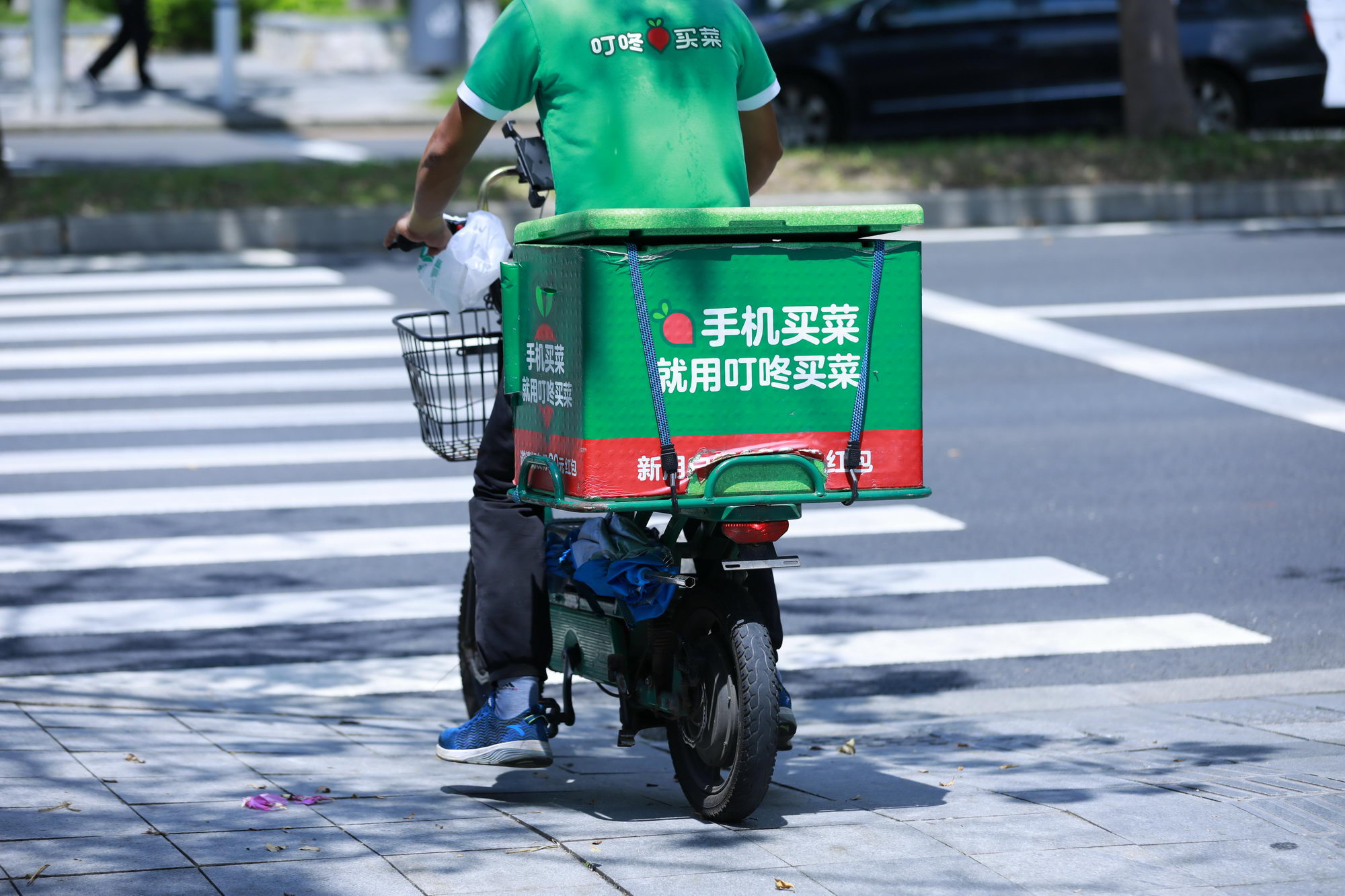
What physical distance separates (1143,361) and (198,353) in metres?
5.67

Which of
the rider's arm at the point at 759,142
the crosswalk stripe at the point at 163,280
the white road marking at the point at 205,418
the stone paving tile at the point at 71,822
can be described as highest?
the rider's arm at the point at 759,142

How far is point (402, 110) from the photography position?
24375 millimetres

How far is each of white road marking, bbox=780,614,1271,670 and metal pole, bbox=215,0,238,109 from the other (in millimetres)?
18038

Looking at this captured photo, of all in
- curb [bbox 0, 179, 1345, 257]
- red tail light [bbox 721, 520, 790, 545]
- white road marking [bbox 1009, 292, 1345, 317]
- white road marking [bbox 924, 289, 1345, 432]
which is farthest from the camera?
curb [bbox 0, 179, 1345, 257]

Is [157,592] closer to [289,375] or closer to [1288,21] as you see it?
[289,375]

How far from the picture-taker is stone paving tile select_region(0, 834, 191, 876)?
3.59 meters

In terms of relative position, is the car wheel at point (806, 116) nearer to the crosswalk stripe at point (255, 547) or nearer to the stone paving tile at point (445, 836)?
the crosswalk stripe at point (255, 547)

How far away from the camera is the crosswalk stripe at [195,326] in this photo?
37.2 feet

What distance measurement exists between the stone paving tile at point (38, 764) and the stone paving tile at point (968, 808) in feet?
6.61

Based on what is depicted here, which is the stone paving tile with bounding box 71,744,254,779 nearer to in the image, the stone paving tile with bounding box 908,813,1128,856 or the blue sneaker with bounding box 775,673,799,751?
the blue sneaker with bounding box 775,673,799,751

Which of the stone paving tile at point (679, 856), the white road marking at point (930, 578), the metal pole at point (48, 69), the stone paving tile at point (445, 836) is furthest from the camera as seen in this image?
the metal pole at point (48, 69)

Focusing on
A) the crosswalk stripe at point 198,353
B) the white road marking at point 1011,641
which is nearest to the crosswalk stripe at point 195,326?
the crosswalk stripe at point 198,353

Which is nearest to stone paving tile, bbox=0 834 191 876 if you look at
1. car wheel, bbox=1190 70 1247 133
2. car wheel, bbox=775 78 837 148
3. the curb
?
the curb

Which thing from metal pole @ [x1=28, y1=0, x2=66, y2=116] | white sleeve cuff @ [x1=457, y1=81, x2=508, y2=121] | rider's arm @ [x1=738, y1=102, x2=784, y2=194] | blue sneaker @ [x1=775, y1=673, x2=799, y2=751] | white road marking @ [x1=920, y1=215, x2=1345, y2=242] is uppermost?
metal pole @ [x1=28, y1=0, x2=66, y2=116]
